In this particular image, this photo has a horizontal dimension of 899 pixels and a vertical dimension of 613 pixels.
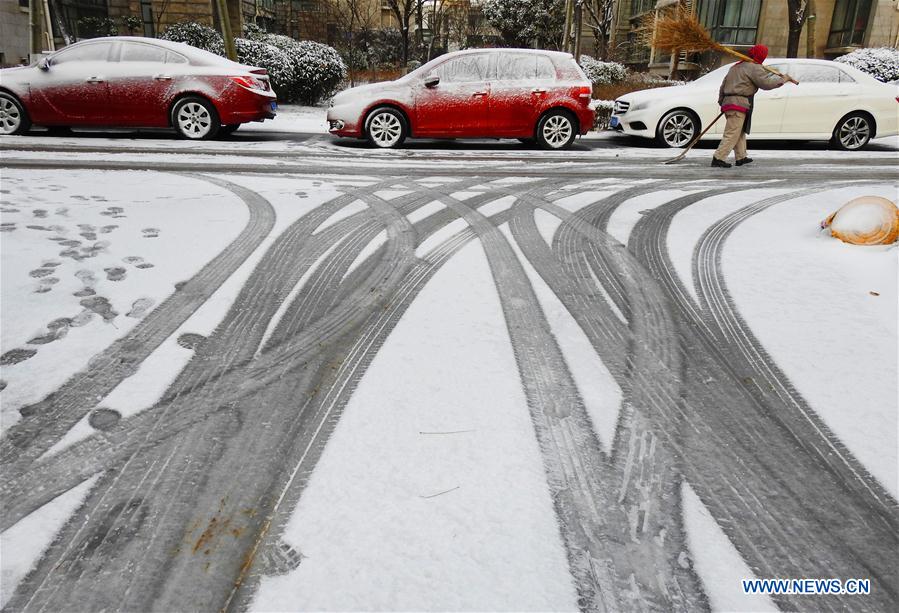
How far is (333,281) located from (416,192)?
9.28ft

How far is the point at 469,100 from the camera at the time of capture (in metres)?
9.80

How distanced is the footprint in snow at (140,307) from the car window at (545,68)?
8.12m

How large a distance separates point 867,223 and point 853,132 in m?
7.85

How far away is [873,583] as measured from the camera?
5.78 ft

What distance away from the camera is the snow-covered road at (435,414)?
5.80 ft

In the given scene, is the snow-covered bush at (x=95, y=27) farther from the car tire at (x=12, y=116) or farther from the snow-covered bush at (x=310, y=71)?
the car tire at (x=12, y=116)

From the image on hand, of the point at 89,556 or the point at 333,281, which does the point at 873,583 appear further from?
the point at 333,281

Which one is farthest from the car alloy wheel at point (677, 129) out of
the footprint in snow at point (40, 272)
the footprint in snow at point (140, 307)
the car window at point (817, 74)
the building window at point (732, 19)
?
the building window at point (732, 19)

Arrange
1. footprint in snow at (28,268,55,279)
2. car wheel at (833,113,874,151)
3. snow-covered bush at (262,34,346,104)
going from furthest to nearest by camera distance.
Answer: snow-covered bush at (262,34,346,104) < car wheel at (833,113,874,151) < footprint in snow at (28,268,55,279)

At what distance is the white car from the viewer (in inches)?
416

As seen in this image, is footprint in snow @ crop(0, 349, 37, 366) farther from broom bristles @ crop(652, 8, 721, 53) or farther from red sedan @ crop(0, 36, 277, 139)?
broom bristles @ crop(652, 8, 721, 53)

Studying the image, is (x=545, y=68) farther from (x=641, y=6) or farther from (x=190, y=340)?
(x=641, y=6)

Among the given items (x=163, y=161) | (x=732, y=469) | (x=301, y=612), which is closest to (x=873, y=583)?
(x=732, y=469)

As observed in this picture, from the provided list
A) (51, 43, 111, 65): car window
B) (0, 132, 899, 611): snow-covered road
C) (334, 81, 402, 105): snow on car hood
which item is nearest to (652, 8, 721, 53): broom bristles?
(334, 81, 402, 105): snow on car hood
